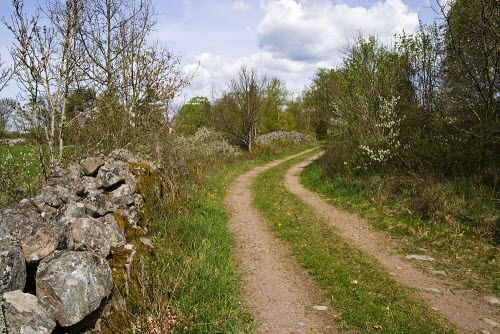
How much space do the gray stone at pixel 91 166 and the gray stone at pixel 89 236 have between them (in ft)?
7.22

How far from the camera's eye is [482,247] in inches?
307

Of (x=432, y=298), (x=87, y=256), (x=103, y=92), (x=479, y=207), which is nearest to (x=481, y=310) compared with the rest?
(x=432, y=298)

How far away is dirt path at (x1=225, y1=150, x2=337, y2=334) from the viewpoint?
5.27 m

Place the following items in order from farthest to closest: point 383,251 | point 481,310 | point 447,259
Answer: point 383,251 < point 447,259 < point 481,310

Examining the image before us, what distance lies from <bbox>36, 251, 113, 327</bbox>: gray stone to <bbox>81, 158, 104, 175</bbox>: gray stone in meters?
3.20

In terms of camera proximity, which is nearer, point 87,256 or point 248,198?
point 87,256

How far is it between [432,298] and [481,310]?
663 mm

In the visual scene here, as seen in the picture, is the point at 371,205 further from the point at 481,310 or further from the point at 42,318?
the point at 42,318

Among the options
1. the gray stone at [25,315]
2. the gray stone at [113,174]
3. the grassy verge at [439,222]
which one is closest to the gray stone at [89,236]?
the gray stone at [25,315]

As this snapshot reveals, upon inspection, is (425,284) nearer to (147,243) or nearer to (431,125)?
(147,243)

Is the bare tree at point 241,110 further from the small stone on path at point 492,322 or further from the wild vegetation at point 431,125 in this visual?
the small stone on path at point 492,322

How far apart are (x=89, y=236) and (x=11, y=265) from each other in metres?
1.31

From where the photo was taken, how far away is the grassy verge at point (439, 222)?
710cm

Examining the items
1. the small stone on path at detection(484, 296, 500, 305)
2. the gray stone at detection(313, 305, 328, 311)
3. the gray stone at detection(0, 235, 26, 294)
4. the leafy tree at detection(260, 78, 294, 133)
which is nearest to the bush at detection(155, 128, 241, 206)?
the gray stone at detection(313, 305, 328, 311)
